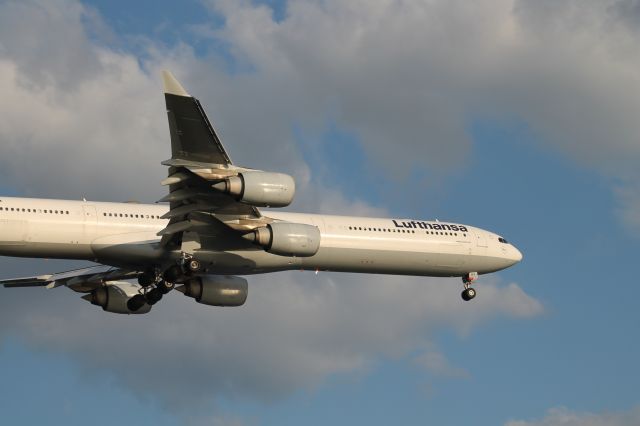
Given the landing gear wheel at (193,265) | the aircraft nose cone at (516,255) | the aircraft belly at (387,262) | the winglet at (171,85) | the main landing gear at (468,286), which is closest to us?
the winglet at (171,85)

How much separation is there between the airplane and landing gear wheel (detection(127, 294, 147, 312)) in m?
0.05

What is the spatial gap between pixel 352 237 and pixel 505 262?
813 centimetres

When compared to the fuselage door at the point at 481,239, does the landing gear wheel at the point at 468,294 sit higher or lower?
lower

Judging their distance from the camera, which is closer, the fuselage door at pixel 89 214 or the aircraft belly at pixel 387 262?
the fuselage door at pixel 89 214

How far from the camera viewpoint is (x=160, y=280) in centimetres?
4088

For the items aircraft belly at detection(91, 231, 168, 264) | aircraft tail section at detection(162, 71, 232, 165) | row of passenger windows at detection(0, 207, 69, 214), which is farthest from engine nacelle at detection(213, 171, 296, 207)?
row of passenger windows at detection(0, 207, 69, 214)

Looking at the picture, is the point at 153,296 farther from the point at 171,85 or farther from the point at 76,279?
the point at 171,85

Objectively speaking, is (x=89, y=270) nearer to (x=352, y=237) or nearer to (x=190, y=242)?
(x=190, y=242)

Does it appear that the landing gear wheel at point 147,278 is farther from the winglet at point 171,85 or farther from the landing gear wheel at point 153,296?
the winglet at point 171,85

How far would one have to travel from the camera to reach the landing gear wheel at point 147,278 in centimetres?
4119

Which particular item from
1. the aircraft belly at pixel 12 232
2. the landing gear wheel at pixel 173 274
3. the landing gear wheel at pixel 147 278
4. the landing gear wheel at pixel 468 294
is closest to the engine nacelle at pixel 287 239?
the landing gear wheel at pixel 173 274

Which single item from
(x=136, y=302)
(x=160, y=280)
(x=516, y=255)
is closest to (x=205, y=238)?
(x=160, y=280)

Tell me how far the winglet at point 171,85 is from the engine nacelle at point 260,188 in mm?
3264

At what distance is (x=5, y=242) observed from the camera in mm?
37438
